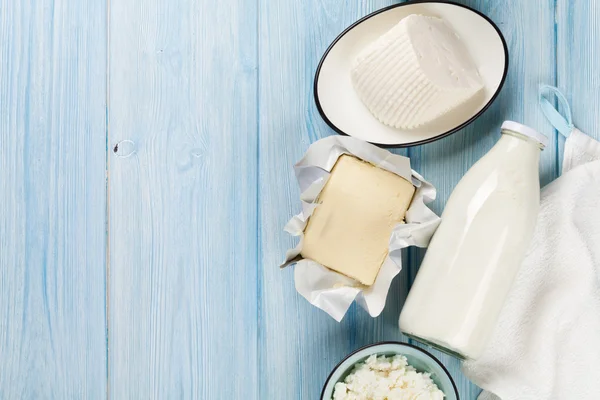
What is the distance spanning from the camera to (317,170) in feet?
2.37

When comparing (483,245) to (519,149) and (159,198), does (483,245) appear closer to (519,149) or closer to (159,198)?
(519,149)

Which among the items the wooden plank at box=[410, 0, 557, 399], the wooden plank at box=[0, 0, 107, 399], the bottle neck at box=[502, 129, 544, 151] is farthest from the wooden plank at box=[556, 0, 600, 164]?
the wooden plank at box=[0, 0, 107, 399]

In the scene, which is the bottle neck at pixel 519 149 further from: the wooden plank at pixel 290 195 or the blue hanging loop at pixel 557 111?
the wooden plank at pixel 290 195

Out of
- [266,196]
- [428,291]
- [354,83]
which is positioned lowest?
[428,291]

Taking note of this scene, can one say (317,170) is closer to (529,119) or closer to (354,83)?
(354,83)

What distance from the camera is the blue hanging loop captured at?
2.46ft

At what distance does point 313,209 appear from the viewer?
2.31ft

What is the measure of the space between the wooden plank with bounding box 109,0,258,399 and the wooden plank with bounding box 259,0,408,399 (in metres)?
0.02

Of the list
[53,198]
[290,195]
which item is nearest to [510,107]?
[290,195]

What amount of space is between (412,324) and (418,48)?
0.31 meters

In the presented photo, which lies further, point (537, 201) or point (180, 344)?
point (180, 344)

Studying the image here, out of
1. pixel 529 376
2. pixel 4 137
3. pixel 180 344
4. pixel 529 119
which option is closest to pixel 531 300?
pixel 529 376

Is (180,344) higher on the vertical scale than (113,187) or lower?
lower

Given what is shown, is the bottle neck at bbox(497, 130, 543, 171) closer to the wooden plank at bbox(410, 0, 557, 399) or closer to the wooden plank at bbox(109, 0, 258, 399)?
the wooden plank at bbox(410, 0, 557, 399)
